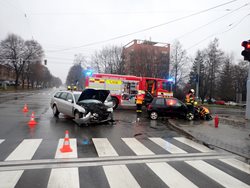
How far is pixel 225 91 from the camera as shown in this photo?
163 feet

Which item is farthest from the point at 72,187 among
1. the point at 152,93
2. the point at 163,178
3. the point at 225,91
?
the point at 225,91

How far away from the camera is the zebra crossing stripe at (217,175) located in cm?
455

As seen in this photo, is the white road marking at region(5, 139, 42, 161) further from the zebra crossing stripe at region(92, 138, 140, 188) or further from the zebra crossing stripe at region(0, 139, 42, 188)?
the zebra crossing stripe at region(92, 138, 140, 188)

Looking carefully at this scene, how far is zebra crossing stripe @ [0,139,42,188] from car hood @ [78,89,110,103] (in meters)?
4.71

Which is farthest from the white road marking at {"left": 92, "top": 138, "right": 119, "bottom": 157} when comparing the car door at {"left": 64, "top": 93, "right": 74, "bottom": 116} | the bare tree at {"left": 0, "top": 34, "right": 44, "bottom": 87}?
the bare tree at {"left": 0, "top": 34, "right": 44, "bottom": 87}

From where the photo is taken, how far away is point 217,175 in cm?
502

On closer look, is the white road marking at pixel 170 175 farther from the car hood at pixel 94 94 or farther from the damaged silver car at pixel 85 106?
the car hood at pixel 94 94

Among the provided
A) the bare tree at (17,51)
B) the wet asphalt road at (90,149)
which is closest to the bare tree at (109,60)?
the bare tree at (17,51)

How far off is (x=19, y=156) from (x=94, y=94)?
23.0 ft

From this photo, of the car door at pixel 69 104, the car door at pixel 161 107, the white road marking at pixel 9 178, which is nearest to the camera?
the white road marking at pixel 9 178

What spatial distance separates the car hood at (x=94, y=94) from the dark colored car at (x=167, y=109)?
3.10 metres

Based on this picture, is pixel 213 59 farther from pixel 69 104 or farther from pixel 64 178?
pixel 64 178

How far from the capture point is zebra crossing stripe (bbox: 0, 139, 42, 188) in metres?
4.35

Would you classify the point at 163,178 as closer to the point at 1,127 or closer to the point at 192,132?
the point at 192,132
